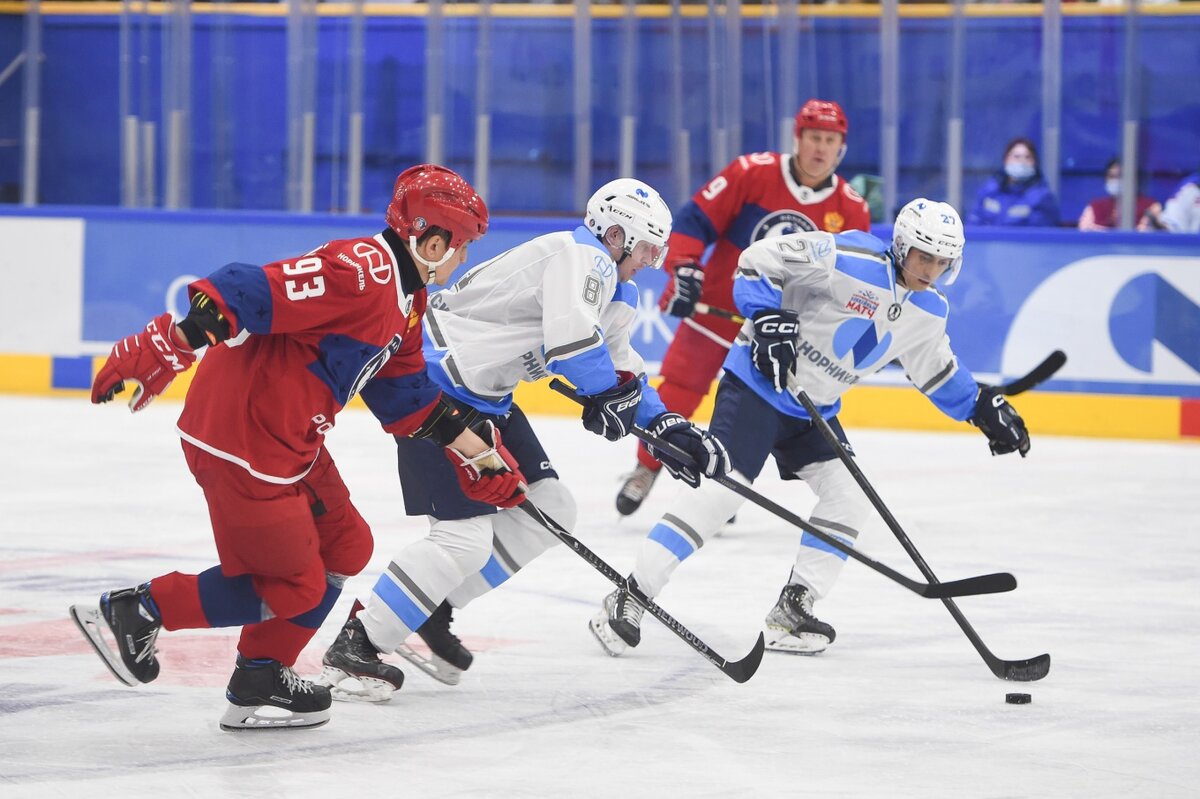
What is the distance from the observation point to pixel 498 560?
3.56m

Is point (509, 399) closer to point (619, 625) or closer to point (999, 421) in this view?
point (619, 625)

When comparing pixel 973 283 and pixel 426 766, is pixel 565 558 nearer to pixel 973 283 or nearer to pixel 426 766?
pixel 426 766

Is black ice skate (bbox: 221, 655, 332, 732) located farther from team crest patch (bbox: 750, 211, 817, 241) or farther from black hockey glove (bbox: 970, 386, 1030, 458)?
team crest patch (bbox: 750, 211, 817, 241)

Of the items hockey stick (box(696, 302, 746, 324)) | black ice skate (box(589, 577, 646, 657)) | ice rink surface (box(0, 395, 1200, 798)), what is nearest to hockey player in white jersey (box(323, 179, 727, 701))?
ice rink surface (box(0, 395, 1200, 798))

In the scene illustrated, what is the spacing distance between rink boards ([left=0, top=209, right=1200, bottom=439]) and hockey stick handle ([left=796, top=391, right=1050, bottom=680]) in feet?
13.8

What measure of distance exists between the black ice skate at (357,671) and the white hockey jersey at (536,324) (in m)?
0.56

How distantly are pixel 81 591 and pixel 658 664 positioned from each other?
1530 millimetres

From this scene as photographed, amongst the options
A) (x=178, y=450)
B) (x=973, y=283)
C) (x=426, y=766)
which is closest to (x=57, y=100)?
(x=178, y=450)

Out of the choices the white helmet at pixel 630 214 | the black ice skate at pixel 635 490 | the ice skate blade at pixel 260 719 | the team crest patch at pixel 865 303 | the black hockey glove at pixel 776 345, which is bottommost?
the black ice skate at pixel 635 490

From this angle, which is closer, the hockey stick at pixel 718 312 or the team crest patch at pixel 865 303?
the team crest patch at pixel 865 303

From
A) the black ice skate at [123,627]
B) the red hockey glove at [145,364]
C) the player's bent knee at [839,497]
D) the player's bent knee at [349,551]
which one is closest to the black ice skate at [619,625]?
the player's bent knee at [839,497]

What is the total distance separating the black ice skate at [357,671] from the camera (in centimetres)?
327

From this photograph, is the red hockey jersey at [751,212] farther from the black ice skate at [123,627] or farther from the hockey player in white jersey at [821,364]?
the black ice skate at [123,627]

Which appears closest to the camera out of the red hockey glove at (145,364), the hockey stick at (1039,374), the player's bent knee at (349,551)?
the red hockey glove at (145,364)
